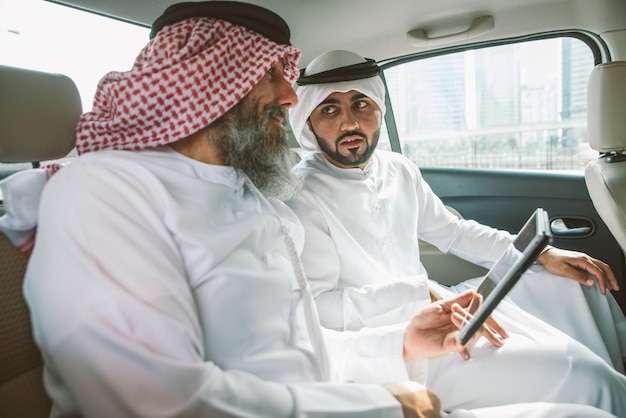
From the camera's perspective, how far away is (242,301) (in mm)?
1054

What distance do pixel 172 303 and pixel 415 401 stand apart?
1.94 feet

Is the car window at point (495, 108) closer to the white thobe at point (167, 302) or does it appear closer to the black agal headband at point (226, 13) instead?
the black agal headband at point (226, 13)

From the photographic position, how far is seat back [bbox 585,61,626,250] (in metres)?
2.01

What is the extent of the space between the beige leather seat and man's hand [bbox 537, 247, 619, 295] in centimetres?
188

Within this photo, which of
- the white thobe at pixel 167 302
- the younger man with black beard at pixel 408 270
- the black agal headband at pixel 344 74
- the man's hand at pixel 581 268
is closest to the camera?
the white thobe at pixel 167 302

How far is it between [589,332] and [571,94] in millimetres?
1683

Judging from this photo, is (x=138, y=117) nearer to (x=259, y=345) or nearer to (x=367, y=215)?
(x=259, y=345)

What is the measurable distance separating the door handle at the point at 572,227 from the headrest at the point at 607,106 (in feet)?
2.00

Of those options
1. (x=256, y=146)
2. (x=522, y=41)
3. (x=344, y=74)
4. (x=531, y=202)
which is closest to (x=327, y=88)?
(x=344, y=74)

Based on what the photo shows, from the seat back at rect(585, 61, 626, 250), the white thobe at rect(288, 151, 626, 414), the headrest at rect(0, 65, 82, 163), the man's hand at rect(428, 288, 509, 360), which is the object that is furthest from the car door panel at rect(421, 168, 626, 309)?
the headrest at rect(0, 65, 82, 163)

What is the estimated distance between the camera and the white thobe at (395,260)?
1.60 meters

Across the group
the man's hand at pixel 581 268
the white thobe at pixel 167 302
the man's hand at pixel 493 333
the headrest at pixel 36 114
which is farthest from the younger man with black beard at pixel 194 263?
the man's hand at pixel 581 268

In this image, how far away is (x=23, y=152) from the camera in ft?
3.94

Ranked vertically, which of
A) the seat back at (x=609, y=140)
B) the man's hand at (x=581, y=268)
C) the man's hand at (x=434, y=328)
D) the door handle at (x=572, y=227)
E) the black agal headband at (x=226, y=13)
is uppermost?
the black agal headband at (x=226, y=13)
